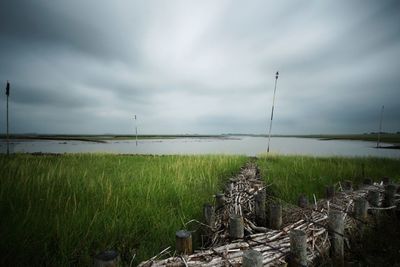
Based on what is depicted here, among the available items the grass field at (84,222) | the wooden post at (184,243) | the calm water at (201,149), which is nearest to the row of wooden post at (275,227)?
the wooden post at (184,243)

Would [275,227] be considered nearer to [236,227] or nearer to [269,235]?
[269,235]

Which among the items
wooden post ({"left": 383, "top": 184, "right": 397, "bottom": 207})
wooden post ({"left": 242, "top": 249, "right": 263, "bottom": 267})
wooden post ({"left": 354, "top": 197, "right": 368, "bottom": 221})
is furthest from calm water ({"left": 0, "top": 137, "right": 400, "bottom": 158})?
wooden post ({"left": 242, "top": 249, "right": 263, "bottom": 267})

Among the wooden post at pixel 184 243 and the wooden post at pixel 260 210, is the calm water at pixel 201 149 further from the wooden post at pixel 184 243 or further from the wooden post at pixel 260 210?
the wooden post at pixel 184 243

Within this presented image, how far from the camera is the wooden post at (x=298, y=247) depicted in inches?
98.6

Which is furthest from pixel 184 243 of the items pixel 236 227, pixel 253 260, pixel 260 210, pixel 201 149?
pixel 201 149

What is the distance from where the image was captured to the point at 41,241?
9.14 feet

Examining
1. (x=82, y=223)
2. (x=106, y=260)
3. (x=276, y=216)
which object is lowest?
(x=82, y=223)

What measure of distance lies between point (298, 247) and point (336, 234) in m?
1.14

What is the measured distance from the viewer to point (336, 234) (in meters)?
3.19

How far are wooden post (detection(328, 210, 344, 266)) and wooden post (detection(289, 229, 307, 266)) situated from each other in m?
1.04

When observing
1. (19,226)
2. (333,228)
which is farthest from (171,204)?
(333,228)

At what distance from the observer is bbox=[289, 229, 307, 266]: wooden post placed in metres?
2.50

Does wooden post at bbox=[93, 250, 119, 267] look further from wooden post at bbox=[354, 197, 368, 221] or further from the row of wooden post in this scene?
wooden post at bbox=[354, 197, 368, 221]

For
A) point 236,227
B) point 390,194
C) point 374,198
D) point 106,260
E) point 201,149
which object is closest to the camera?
point 106,260
